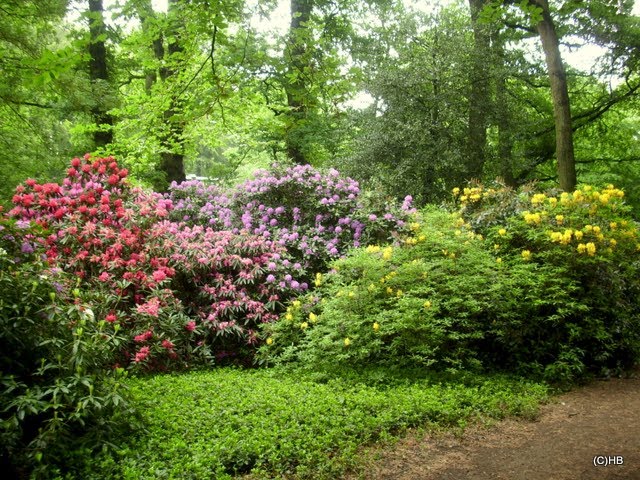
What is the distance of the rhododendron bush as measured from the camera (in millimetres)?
5066

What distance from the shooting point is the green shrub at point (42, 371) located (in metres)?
2.59

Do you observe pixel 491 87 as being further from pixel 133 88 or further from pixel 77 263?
pixel 133 88

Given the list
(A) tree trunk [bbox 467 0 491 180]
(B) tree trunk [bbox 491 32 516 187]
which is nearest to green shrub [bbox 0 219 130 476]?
(A) tree trunk [bbox 467 0 491 180]

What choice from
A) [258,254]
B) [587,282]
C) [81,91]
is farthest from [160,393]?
[81,91]

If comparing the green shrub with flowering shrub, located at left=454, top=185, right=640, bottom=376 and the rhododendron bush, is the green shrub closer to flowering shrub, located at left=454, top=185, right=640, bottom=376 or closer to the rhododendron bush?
the rhododendron bush

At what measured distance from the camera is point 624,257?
532 cm

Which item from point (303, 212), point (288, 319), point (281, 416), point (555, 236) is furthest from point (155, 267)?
point (555, 236)

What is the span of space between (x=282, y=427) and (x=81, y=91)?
665cm

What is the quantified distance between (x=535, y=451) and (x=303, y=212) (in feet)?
16.1

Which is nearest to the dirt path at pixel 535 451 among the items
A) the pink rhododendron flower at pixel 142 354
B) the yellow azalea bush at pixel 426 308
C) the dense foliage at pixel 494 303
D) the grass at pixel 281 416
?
the grass at pixel 281 416

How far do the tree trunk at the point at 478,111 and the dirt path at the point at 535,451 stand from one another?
20.1 feet

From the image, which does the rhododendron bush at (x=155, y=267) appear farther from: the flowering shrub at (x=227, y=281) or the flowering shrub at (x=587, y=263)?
the flowering shrub at (x=587, y=263)

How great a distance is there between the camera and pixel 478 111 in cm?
933

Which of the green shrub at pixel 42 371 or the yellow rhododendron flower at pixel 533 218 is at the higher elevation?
the yellow rhododendron flower at pixel 533 218
